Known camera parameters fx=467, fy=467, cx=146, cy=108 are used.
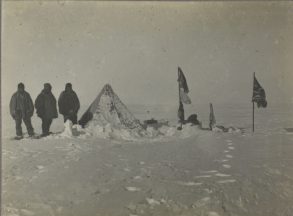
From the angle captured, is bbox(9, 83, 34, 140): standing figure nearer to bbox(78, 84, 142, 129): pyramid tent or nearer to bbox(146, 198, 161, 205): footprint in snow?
bbox(78, 84, 142, 129): pyramid tent

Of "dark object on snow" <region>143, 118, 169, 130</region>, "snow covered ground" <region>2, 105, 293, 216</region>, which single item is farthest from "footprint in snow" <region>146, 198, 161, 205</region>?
"dark object on snow" <region>143, 118, 169, 130</region>

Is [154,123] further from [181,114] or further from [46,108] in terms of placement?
[46,108]

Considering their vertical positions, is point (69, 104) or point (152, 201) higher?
point (69, 104)

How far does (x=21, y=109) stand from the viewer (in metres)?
2.92

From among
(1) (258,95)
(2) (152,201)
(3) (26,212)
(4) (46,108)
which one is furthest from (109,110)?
(1) (258,95)

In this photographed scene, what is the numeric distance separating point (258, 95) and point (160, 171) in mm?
813

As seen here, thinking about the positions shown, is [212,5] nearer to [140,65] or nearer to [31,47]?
[140,65]

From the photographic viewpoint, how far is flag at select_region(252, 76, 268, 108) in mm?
3004

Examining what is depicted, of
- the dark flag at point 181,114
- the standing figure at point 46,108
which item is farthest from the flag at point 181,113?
the standing figure at point 46,108

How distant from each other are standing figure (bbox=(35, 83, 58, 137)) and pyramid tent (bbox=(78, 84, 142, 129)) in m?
0.19

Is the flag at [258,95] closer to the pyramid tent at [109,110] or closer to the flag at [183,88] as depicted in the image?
the flag at [183,88]

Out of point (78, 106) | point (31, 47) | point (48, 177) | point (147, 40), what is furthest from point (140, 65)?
point (48, 177)

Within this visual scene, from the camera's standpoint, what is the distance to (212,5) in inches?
116

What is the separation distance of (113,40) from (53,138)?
2.41 feet
